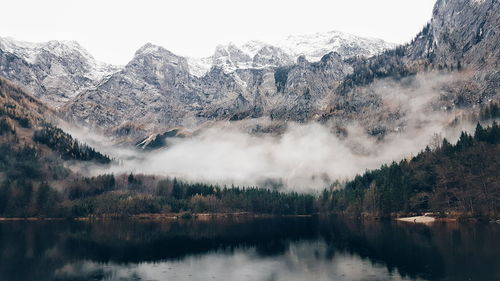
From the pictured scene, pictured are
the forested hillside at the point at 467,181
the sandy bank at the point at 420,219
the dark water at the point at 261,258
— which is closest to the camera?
the dark water at the point at 261,258

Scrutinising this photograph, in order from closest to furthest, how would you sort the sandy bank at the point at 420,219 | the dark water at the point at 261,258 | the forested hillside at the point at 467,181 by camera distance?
the dark water at the point at 261,258 < the forested hillside at the point at 467,181 < the sandy bank at the point at 420,219

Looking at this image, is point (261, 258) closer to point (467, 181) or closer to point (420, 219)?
point (467, 181)

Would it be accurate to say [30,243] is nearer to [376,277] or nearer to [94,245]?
[94,245]

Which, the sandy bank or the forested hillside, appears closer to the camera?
the forested hillside

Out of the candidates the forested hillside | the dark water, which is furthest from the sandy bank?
the dark water

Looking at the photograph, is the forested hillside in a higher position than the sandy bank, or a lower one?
higher

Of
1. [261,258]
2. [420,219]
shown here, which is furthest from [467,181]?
[261,258]

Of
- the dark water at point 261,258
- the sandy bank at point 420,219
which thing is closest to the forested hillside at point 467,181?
the sandy bank at point 420,219

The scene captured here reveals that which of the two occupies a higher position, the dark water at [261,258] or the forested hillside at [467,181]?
the forested hillside at [467,181]

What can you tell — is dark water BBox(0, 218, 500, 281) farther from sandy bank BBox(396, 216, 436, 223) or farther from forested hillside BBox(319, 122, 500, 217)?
sandy bank BBox(396, 216, 436, 223)

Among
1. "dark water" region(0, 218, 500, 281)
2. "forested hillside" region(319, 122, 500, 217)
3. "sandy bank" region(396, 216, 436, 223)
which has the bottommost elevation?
"dark water" region(0, 218, 500, 281)

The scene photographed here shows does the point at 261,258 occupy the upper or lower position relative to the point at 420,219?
lower

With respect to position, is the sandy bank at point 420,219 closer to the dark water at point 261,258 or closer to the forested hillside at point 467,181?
the forested hillside at point 467,181

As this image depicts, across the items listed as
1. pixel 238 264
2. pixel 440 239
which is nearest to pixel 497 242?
pixel 440 239
